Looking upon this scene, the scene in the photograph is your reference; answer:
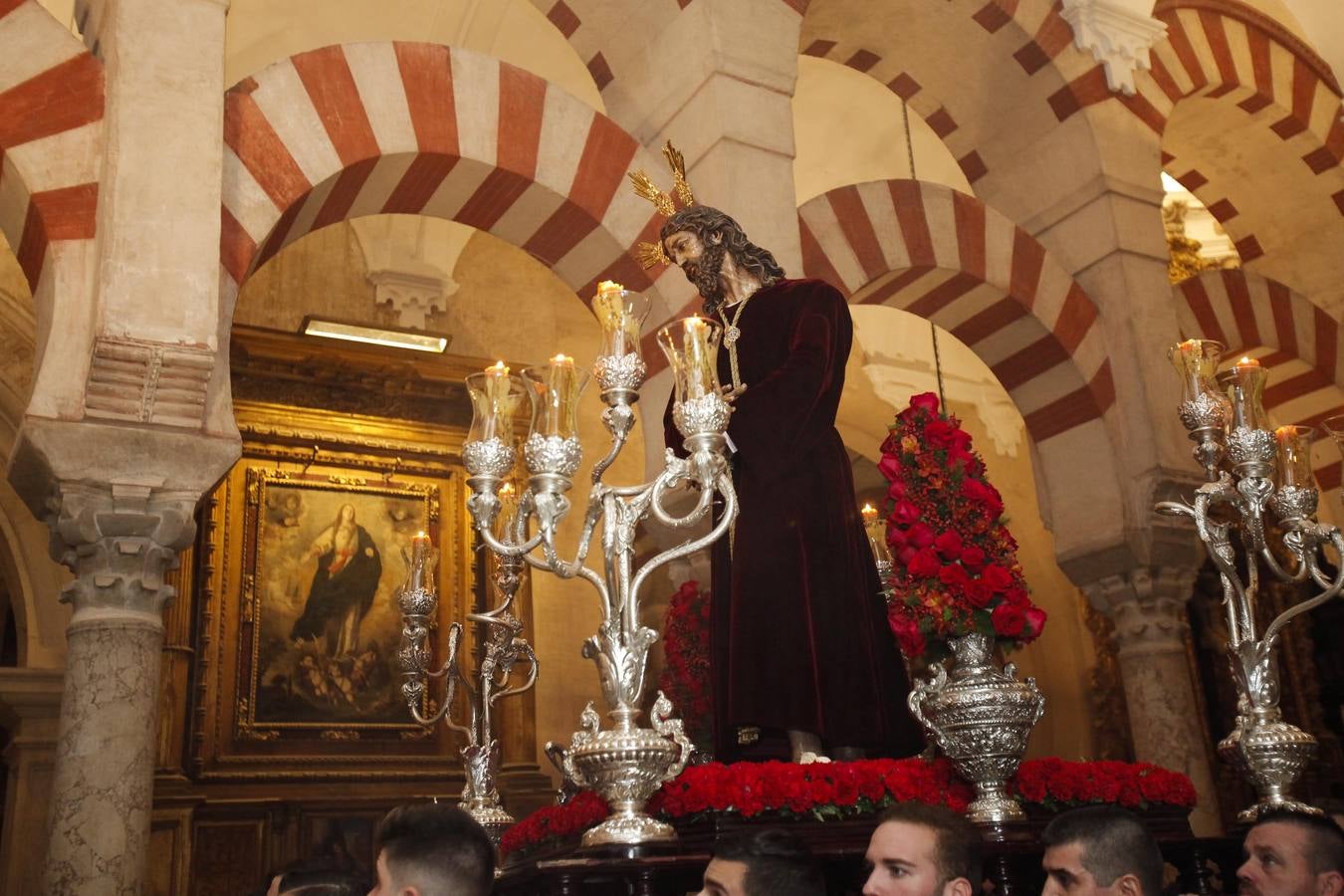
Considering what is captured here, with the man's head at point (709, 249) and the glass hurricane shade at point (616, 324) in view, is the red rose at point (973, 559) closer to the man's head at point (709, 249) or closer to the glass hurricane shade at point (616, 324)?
the glass hurricane shade at point (616, 324)

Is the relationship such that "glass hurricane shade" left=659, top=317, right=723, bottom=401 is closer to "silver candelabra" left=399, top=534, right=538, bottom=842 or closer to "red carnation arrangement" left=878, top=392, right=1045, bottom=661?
"red carnation arrangement" left=878, top=392, right=1045, bottom=661

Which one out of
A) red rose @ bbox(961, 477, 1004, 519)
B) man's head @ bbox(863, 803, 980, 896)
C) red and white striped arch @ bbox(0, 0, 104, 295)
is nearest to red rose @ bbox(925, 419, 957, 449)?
red rose @ bbox(961, 477, 1004, 519)

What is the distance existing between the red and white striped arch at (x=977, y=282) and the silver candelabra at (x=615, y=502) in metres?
3.03

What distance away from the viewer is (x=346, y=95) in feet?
16.5

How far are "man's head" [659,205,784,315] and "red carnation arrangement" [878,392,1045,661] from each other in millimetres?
838

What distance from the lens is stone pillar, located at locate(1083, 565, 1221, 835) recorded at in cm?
640

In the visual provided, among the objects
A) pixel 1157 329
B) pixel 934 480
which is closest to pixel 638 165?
pixel 934 480

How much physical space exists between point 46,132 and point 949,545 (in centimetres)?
327

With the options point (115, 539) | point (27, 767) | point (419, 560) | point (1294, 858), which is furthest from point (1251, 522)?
point (27, 767)

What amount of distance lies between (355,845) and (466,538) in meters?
2.13

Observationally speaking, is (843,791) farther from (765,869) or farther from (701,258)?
(701,258)

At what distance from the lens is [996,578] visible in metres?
3.57

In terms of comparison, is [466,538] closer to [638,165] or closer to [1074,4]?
[638,165]

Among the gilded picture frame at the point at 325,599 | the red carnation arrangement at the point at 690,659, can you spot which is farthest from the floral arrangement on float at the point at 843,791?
the gilded picture frame at the point at 325,599
